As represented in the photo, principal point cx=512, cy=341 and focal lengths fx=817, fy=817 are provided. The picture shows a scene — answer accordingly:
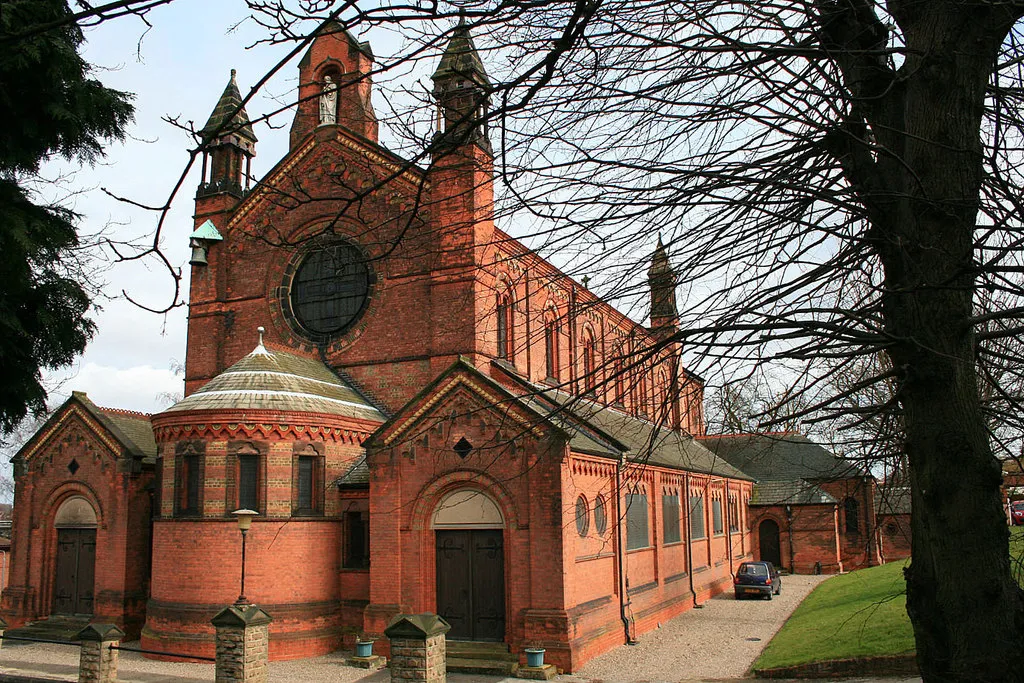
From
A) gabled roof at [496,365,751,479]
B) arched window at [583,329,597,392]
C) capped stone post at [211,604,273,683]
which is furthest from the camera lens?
gabled roof at [496,365,751,479]

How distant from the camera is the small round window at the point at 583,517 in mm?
17547

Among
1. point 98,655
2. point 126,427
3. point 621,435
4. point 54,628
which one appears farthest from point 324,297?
point 98,655

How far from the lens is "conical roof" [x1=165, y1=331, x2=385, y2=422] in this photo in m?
18.8

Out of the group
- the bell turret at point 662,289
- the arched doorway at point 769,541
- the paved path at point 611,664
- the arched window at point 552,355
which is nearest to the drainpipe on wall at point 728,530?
the arched doorway at point 769,541

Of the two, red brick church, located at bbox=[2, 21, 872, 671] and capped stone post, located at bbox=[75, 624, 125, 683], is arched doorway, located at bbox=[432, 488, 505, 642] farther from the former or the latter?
capped stone post, located at bbox=[75, 624, 125, 683]

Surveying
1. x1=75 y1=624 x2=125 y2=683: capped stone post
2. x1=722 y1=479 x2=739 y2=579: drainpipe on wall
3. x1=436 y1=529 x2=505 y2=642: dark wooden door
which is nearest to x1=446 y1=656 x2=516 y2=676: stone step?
x1=436 y1=529 x2=505 y2=642: dark wooden door

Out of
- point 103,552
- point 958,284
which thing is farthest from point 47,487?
point 958,284

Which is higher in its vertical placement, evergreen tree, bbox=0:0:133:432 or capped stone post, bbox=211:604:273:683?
evergreen tree, bbox=0:0:133:432

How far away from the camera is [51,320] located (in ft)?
38.2

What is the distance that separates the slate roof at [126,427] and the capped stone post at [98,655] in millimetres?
7190

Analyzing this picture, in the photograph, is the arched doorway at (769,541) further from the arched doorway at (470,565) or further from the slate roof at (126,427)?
the slate roof at (126,427)

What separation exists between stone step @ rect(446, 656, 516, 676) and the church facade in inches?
25.4

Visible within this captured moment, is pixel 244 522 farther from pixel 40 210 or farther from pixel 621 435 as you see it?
pixel 621 435

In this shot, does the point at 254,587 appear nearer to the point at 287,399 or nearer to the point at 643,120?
the point at 287,399
